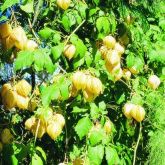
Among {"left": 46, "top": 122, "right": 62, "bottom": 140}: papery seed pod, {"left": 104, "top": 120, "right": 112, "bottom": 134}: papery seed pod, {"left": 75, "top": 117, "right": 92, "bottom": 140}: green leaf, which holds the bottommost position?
{"left": 104, "top": 120, "right": 112, "bottom": 134}: papery seed pod

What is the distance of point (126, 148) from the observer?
3.15 metres

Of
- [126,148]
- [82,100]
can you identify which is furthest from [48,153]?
[82,100]

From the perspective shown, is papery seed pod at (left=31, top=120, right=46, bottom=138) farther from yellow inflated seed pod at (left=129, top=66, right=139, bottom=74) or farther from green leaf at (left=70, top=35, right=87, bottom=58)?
yellow inflated seed pod at (left=129, top=66, right=139, bottom=74)

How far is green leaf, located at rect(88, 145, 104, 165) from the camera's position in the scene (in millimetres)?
2611

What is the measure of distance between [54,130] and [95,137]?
29 centimetres

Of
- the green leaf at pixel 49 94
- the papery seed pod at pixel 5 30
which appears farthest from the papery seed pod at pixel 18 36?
the green leaf at pixel 49 94

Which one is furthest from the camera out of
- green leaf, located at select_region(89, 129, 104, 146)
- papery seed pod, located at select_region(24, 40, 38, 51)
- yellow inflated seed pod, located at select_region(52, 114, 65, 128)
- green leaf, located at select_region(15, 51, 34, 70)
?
green leaf, located at select_region(89, 129, 104, 146)

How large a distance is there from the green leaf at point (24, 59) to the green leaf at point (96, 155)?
2.38 ft

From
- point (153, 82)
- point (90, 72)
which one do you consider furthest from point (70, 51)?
point (153, 82)

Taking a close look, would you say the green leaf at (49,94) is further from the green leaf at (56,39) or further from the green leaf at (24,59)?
the green leaf at (56,39)

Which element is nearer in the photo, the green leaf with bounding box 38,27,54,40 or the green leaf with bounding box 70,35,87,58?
the green leaf with bounding box 70,35,87,58

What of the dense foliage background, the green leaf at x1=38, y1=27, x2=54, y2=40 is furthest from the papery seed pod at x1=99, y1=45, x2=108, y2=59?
the green leaf at x1=38, y1=27, x2=54, y2=40

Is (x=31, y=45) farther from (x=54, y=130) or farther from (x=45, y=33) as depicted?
(x=54, y=130)

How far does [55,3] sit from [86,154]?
99 cm
